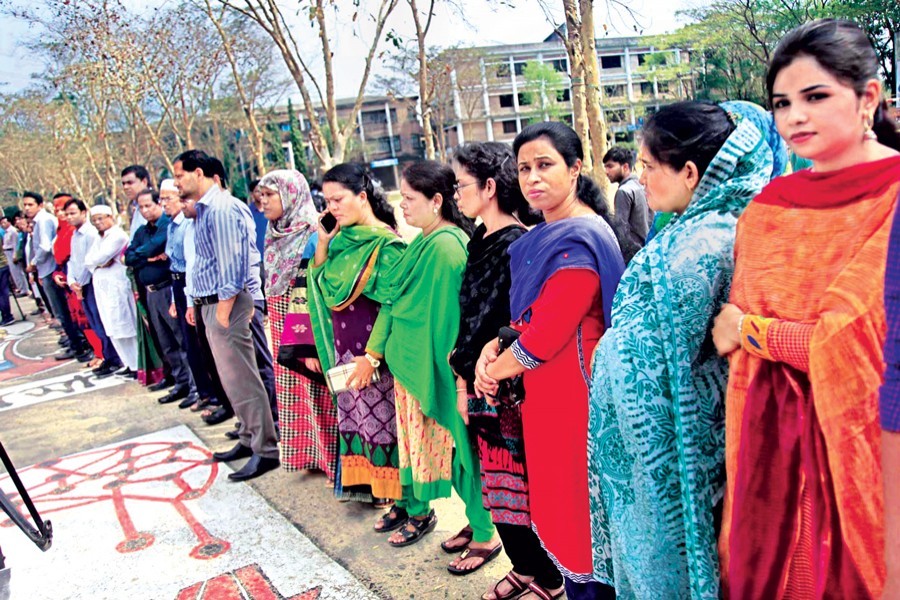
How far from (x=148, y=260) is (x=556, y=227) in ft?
14.0

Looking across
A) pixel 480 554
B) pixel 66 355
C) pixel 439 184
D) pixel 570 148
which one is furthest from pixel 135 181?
pixel 570 148

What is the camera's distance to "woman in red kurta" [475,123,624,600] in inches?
75.1

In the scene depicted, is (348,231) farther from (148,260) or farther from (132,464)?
(148,260)

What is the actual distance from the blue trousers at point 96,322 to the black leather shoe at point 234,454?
347cm

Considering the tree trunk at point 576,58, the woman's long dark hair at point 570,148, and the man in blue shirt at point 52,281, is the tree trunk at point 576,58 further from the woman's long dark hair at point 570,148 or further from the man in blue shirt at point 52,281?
the man in blue shirt at point 52,281

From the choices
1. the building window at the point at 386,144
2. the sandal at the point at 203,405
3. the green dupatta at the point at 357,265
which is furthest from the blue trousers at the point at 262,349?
the building window at the point at 386,144

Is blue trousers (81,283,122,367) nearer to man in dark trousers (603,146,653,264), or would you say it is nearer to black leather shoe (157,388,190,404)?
black leather shoe (157,388,190,404)

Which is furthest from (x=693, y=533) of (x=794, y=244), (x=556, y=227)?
(x=556, y=227)

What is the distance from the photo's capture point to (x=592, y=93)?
5.18 meters

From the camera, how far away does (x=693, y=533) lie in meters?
1.41

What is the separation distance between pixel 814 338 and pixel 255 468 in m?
3.27

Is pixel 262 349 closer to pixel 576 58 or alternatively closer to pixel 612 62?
pixel 576 58

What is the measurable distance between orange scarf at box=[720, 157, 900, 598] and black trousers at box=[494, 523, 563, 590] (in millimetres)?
1017

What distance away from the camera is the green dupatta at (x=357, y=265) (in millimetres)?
2896
